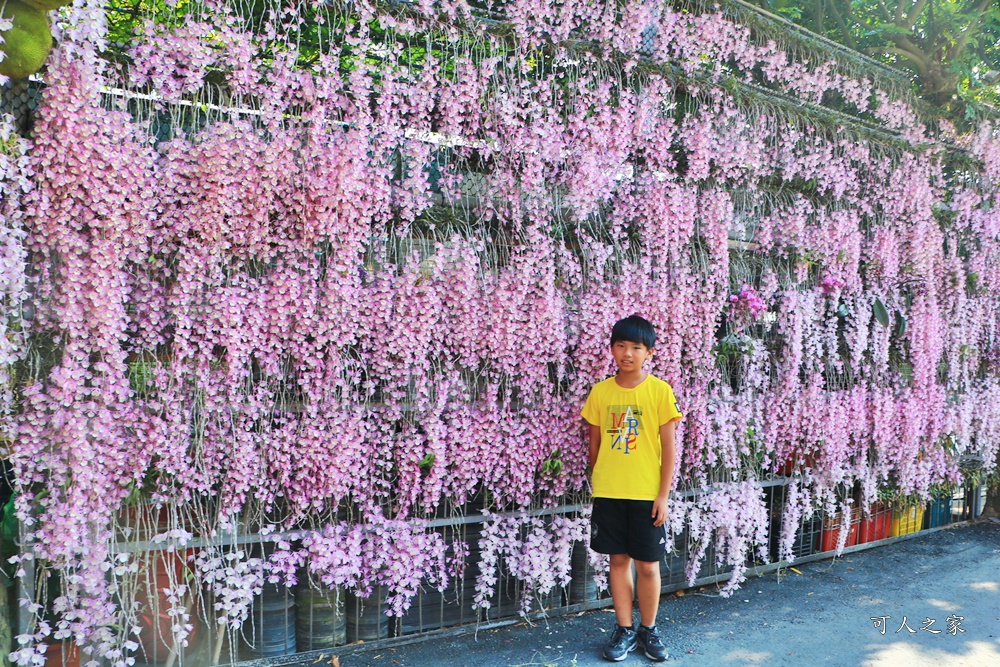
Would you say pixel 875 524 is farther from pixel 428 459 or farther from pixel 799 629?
pixel 428 459

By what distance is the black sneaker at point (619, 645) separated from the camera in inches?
122

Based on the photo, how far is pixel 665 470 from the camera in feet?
9.91

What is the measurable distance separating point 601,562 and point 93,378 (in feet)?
8.47

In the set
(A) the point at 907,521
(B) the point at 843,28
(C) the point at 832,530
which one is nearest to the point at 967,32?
(B) the point at 843,28

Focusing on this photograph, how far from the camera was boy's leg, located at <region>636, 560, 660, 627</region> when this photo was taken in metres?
3.08

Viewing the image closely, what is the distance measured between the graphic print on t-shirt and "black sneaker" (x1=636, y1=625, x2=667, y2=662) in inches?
34.6

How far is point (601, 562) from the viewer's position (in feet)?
11.9

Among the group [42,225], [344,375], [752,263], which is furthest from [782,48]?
[42,225]

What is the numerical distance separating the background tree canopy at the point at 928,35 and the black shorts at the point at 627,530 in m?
4.34

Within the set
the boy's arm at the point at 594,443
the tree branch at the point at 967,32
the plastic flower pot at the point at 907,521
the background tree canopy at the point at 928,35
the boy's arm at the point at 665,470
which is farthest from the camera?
the background tree canopy at the point at 928,35

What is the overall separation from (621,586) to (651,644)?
32 centimetres

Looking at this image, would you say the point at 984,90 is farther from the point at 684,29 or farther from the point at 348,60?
the point at 348,60

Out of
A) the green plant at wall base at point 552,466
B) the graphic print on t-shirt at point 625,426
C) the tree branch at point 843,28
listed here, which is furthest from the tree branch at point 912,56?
the green plant at wall base at point 552,466

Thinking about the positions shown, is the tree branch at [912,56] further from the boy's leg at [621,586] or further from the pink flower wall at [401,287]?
the boy's leg at [621,586]
